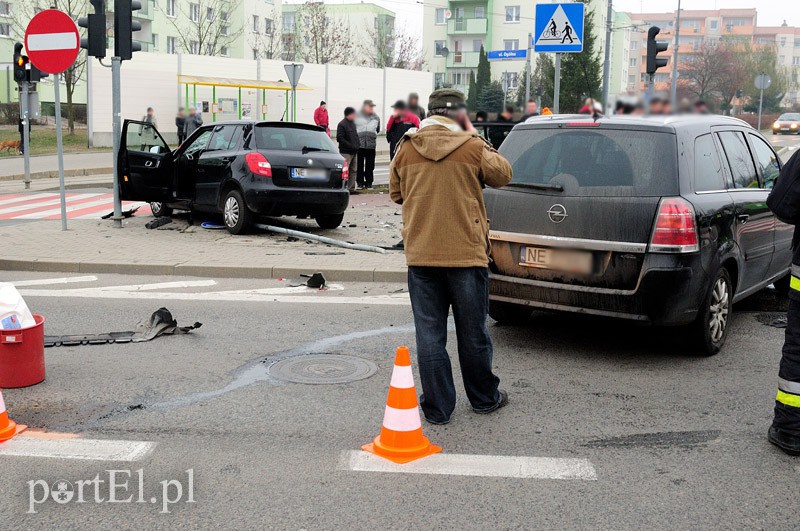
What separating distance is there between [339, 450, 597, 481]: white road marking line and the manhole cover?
1.32 m

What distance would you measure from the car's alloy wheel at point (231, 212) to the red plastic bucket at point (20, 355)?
6.61 m

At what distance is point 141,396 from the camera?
514 cm

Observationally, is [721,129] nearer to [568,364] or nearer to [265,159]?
[568,364]

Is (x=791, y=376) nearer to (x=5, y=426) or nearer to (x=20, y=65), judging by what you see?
(x=5, y=426)

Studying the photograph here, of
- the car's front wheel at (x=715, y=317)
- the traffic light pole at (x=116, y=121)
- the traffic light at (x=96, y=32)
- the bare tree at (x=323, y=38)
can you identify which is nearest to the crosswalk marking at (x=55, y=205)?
the traffic light pole at (x=116, y=121)

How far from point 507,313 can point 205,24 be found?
52723 mm

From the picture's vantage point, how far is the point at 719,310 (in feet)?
20.3

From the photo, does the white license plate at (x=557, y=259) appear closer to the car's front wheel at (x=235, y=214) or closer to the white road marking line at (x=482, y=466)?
the white road marking line at (x=482, y=466)

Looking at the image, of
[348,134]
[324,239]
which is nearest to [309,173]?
[324,239]

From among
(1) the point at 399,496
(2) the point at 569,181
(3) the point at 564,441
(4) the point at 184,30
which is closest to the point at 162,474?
(1) the point at 399,496

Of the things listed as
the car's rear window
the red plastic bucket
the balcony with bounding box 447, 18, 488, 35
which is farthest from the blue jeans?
the balcony with bounding box 447, 18, 488, 35

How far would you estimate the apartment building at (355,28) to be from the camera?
205ft

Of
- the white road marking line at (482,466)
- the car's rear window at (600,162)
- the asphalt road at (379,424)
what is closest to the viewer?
the asphalt road at (379,424)

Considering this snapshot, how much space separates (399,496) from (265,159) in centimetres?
834
